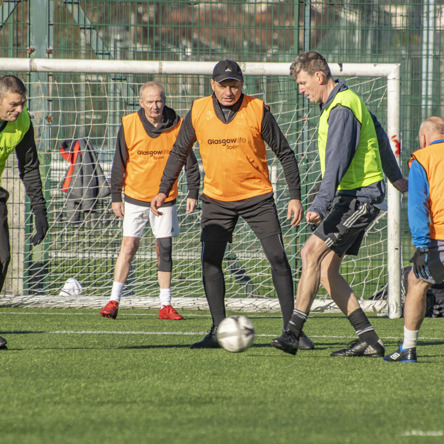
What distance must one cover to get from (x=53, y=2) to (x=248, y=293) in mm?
4231

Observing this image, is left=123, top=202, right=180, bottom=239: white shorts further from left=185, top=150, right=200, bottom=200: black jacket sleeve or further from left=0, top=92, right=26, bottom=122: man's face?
left=0, top=92, right=26, bottom=122: man's face

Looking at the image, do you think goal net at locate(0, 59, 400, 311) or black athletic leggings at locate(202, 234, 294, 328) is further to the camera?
goal net at locate(0, 59, 400, 311)

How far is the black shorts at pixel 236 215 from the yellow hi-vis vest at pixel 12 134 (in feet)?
4.63

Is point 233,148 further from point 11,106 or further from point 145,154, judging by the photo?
point 145,154

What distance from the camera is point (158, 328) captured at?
720cm

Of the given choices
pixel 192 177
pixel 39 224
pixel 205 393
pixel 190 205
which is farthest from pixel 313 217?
pixel 192 177

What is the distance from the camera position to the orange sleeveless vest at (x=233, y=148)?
18.9ft

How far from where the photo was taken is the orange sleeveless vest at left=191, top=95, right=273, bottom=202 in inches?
227

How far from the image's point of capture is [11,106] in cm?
549

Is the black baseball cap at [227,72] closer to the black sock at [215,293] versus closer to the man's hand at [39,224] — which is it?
the black sock at [215,293]

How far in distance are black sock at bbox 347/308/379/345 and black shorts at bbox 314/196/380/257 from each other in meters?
0.48

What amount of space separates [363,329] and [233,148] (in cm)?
157

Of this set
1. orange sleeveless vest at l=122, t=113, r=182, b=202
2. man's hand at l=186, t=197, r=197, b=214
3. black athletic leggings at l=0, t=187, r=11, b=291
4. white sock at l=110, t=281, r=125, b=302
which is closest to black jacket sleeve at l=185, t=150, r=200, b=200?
man's hand at l=186, t=197, r=197, b=214

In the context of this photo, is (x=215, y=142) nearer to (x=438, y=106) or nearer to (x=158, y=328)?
(x=158, y=328)
